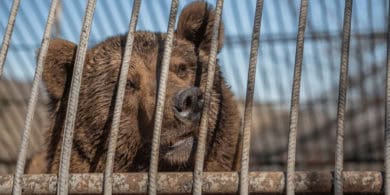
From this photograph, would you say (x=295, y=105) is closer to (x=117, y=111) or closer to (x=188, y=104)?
(x=117, y=111)

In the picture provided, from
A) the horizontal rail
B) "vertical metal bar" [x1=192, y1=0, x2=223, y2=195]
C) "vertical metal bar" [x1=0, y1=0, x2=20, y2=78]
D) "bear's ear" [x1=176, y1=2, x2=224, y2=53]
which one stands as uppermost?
"bear's ear" [x1=176, y1=2, x2=224, y2=53]

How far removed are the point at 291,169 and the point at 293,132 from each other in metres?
0.14

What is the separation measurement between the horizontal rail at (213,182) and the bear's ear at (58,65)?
4.21 ft

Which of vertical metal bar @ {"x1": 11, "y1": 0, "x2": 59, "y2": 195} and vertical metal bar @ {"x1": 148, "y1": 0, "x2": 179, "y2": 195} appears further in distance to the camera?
vertical metal bar @ {"x1": 11, "y1": 0, "x2": 59, "y2": 195}

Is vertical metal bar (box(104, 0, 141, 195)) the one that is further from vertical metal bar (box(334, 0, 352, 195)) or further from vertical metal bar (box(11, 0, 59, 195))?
vertical metal bar (box(334, 0, 352, 195))

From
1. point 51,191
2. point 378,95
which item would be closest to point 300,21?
point 51,191

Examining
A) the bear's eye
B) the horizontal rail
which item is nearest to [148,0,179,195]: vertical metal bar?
the horizontal rail

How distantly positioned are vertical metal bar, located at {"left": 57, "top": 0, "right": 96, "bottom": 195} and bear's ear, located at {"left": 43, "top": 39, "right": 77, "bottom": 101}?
1.07 metres

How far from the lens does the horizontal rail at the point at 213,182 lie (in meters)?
2.06

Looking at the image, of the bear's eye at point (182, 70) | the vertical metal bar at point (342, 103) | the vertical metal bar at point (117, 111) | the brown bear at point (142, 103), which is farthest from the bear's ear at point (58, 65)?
the vertical metal bar at point (342, 103)

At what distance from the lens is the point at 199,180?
7.01 ft

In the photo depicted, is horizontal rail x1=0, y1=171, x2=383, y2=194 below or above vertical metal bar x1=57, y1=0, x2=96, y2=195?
below

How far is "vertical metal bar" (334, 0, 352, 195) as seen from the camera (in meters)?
2.05

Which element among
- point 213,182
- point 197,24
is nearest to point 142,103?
point 197,24
